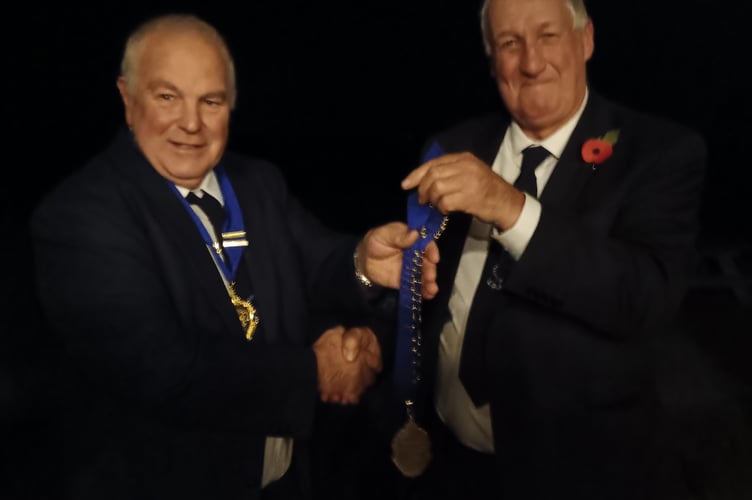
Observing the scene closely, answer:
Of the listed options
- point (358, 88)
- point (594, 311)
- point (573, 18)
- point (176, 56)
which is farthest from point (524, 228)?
point (358, 88)

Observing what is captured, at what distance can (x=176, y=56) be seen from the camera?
1.21m

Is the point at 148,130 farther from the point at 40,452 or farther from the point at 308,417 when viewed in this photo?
the point at 40,452

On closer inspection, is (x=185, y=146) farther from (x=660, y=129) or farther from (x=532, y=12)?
(x=660, y=129)

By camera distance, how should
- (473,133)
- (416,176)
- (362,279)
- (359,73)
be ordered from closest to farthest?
(416,176)
(362,279)
(473,133)
(359,73)

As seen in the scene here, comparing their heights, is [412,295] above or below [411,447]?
above

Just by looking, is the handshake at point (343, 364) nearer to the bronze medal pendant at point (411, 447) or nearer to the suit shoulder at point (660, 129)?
the bronze medal pendant at point (411, 447)

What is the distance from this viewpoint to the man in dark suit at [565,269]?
1249mm

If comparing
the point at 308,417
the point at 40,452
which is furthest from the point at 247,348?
the point at 40,452

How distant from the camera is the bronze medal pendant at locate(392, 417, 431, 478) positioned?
1.45 m

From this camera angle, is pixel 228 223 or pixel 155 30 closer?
pixel 155 30

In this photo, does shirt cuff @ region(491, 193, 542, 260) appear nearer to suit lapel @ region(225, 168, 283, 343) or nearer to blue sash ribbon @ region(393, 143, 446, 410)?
blue sash ribbon @ region(393, 143, 446, 410)

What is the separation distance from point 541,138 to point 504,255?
0.91 ft

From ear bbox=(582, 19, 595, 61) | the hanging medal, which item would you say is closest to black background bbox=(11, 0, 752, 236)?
ear bbox=(582, 19, 595, 61)

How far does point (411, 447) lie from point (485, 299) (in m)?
0.35
